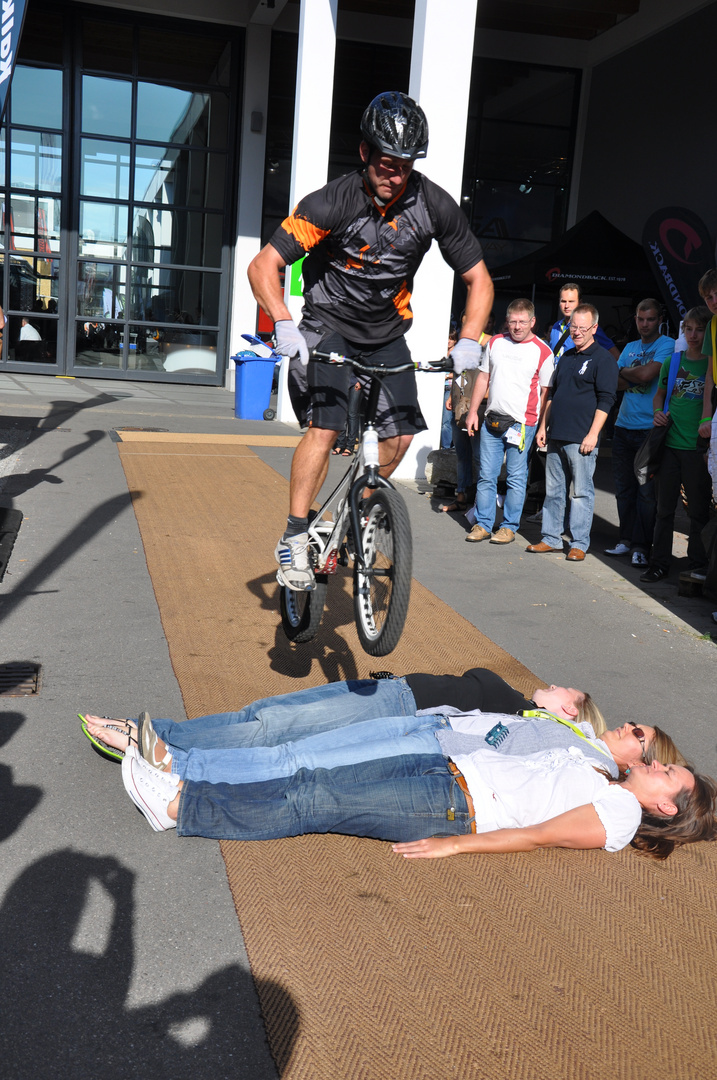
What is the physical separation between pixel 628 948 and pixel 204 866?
4.33 feet

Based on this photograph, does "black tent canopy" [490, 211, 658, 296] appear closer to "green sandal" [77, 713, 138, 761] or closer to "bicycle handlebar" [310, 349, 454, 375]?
"bicycle handlebar" [310, 349, 454, 375]

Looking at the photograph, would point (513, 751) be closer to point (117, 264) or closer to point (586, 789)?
point (586, 789)

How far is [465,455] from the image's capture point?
30.2 feet

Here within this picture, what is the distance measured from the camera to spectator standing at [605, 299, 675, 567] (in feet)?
24.7

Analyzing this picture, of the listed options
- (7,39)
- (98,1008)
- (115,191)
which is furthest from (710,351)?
(115,191)

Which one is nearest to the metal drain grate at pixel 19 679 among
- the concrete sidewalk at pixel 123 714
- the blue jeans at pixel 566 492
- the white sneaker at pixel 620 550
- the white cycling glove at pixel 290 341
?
the concrete sidewalk at pixel 123 714

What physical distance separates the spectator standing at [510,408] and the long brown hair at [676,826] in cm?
491

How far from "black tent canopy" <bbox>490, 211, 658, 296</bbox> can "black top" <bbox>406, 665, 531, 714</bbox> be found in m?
10.6

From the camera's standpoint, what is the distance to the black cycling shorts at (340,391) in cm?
425

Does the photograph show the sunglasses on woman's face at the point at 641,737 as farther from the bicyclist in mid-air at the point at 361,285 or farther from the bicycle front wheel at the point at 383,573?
the bicyclist in mid-air at the point at 361,285

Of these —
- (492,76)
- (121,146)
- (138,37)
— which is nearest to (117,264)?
(121,146)

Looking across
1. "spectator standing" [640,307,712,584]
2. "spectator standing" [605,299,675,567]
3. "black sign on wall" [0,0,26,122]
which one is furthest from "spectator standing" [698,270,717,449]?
"black sign on wall" [0,0,26,122]

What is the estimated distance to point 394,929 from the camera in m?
2.76

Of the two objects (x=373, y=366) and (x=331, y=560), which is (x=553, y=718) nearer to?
(x=331, y=560)
